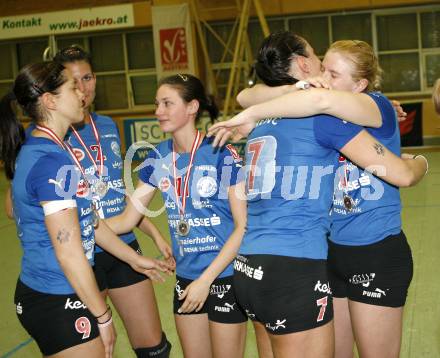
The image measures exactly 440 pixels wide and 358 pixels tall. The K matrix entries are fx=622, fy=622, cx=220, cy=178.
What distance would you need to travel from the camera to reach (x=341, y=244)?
285 cm

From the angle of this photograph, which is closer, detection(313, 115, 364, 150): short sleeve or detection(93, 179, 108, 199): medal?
detection(313, 115, 364, 150): short sleeve

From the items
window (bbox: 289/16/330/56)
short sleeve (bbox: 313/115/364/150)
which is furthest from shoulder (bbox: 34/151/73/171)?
window (bbox: 289/16/330/56)

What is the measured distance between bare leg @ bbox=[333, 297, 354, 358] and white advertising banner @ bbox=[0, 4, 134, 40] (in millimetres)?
14171

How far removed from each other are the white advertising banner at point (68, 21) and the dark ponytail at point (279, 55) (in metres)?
14.3

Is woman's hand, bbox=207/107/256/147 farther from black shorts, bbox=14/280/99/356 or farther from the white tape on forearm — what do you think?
black shorts, bbox=14/280/99/356

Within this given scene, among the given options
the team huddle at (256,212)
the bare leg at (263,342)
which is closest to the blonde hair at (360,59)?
the team huddle at (256,212)

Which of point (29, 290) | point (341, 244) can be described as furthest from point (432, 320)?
point (29, 290)

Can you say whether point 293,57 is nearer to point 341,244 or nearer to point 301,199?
point 301,199

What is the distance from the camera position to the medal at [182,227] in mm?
3096

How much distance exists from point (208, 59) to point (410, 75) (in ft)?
16.4

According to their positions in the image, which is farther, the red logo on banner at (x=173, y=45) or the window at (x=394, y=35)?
the window at (x=394, y=35)

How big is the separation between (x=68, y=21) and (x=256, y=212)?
15.2 meters

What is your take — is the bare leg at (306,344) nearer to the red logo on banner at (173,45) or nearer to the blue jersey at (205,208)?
the blue jersey at (205,208)

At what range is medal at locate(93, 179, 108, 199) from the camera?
3.58m
